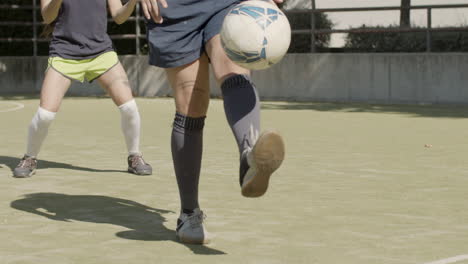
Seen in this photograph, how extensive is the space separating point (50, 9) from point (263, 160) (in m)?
4.28

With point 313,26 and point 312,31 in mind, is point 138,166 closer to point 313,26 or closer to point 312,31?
point 312,31

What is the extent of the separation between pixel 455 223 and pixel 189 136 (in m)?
1.90

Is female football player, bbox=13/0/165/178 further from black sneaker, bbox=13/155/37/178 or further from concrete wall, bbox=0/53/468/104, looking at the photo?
concrete wall, bbox=0/53/468/104

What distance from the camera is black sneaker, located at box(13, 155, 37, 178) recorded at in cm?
930

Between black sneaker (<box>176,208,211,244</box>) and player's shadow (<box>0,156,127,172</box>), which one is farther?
player's shadow (<box>0,156,127,172</box>)

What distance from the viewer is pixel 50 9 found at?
8875 millimetres

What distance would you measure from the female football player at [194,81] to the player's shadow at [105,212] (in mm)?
379

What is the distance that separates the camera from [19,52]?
1066 inches

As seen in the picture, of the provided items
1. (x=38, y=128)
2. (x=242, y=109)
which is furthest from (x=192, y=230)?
(x=38, y=128)

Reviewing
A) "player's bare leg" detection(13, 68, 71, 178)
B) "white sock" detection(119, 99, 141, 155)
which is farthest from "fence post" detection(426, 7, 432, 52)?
"player's bare leg" detection(13, 68, 71, 178)

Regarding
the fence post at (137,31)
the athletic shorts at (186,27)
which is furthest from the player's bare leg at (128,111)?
the fence post at (137,31)

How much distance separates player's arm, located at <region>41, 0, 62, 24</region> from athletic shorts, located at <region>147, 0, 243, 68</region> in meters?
3.00

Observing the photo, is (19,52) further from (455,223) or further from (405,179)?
(455,223)

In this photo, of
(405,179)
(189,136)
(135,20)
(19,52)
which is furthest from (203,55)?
(19,52)
